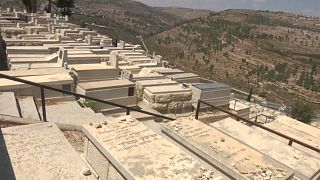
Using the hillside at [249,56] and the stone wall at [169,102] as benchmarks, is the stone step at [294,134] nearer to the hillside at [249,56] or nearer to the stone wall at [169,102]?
the stone wall at [169,102]

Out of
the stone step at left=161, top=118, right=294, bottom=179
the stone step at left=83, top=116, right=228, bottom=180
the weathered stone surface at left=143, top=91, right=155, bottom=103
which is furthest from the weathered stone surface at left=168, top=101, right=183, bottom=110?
the stone step at left=83, top=116, right=228, bottom=180

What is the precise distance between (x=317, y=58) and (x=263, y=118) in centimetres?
6831

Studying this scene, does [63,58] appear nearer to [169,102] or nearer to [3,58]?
[3,58]

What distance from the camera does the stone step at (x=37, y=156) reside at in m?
4.84

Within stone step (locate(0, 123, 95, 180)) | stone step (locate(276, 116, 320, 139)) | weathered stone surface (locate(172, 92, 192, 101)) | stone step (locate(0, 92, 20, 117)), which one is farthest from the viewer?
weathered stone surface (locate(172, 92, 192, 101))

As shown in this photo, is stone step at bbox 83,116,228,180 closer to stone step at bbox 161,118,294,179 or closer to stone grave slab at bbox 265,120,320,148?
stone step at bbox 161,118,294,179

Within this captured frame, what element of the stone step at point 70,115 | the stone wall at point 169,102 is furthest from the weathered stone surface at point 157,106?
the stone step at point 70,115

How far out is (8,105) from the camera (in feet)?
28.8

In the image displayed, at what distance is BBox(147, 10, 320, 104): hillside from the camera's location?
6047 cm

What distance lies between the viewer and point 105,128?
5.79m

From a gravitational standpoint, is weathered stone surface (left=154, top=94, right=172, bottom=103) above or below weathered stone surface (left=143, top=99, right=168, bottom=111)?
above

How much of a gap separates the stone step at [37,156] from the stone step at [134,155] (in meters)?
0.31

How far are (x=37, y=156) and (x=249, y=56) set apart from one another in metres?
73.9

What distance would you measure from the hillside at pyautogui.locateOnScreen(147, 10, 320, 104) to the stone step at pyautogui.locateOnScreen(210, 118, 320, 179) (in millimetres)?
46346
